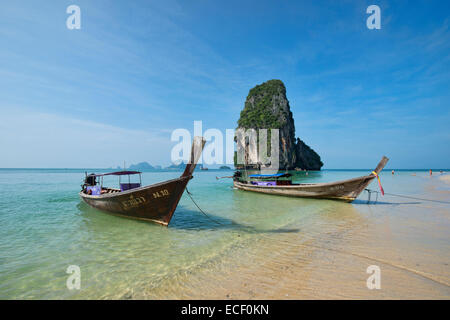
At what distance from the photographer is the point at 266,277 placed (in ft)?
13.2

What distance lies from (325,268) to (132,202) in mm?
7428

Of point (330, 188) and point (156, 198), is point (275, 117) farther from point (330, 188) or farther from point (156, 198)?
point (156, 198)

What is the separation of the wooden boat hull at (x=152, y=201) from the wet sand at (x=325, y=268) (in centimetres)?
318

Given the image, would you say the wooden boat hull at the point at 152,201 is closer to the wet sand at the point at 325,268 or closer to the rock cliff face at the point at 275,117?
the wet sand at the point at 325,268

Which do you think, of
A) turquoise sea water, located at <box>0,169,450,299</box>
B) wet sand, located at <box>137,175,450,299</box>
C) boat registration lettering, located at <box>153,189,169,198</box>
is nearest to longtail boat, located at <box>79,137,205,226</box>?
boat registration lettering, located at <box>153,189,169,198</box>

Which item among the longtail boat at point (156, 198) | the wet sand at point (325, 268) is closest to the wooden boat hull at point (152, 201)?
the longtail boat at point (156, 198)

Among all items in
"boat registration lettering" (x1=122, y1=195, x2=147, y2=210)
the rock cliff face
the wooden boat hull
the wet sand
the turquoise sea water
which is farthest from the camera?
the rock cliff face

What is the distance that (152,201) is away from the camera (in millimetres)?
7871

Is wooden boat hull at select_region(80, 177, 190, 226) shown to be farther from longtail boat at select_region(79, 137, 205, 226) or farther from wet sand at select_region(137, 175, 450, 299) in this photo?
wet sand at select_region(137, 175, 450, 299)

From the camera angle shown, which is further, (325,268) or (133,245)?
(133,245)

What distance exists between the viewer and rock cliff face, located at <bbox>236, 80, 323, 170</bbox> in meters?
77.4

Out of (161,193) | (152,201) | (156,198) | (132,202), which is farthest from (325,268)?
(132,202)

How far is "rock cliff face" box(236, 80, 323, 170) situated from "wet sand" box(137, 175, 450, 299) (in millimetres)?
63963
